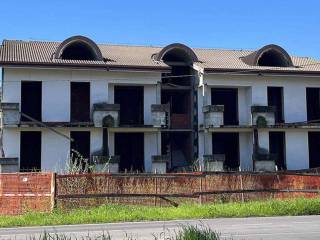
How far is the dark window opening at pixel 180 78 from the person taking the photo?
36.1 m

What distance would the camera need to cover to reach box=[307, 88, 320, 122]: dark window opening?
36500mm

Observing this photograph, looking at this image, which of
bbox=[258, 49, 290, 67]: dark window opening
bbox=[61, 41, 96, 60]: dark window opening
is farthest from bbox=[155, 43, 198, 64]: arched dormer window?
bbox=[258, 49, 290, 67]: dark window opening

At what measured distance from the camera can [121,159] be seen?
34281mm

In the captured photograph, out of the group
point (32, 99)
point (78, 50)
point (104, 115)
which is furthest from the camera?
point (78, 50)

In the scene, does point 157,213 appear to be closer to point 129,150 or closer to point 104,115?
point 104,115

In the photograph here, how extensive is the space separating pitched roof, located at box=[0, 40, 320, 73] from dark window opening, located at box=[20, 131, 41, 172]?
4317 mm

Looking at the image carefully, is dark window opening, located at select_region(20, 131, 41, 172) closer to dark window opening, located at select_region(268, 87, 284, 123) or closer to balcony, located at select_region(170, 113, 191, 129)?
balcony, located at select_region(170, 113, 191, 129)

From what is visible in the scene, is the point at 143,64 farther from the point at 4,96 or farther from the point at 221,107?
the point at 4,96

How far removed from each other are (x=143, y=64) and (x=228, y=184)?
34.8 ft

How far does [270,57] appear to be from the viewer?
36.8 meters

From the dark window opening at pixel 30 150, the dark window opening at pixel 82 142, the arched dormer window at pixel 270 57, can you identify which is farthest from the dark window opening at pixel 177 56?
the dark window opening at pixel 30 150

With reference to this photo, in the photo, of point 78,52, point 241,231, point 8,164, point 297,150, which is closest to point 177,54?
point 78,52

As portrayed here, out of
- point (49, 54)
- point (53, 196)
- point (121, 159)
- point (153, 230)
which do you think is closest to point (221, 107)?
point (121, 159)

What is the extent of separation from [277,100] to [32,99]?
15.5 metres
